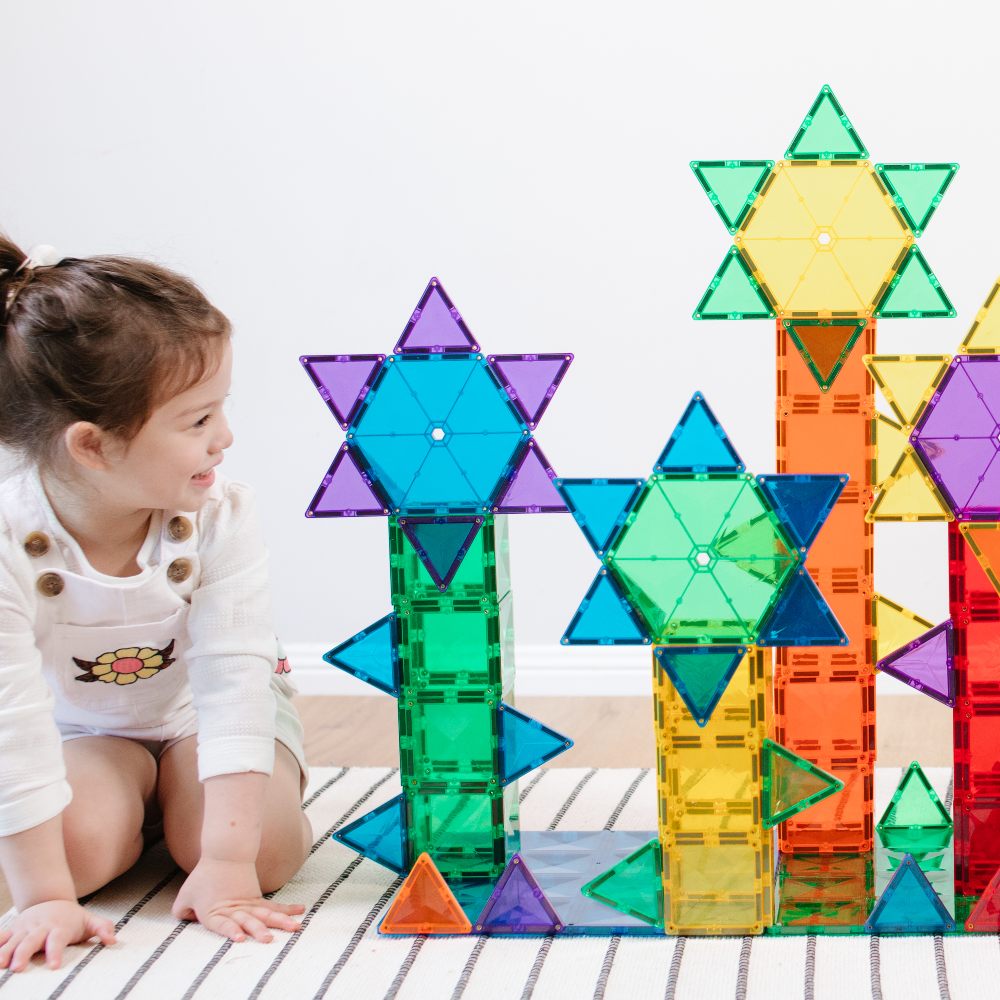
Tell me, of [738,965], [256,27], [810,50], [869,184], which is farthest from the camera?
[256,27]

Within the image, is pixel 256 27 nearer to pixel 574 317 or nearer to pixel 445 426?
pixel 574 317

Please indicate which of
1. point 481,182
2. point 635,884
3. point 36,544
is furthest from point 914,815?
point 481,182

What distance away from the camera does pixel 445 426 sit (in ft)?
3.30

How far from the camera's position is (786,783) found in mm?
969

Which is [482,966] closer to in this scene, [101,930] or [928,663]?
[101,930]

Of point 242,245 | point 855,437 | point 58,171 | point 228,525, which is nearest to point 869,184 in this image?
point 855,437

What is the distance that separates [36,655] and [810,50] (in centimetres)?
108

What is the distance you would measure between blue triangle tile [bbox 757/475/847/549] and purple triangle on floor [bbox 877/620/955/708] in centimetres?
14

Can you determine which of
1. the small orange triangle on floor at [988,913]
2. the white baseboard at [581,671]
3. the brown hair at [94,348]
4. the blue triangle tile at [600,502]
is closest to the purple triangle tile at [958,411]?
the blue triangle tile at [600,502]

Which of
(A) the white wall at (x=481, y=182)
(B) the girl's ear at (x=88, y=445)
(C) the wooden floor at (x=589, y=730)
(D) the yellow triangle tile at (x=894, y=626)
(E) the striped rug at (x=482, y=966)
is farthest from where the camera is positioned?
(A) the white wall at (x=481, y=182)

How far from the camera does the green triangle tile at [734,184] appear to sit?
1039mm

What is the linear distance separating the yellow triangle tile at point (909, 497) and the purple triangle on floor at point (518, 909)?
0.36 m

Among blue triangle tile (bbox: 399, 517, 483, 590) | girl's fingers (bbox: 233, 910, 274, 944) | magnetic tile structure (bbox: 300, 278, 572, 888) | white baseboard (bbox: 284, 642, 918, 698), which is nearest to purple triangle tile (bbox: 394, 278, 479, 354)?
magnetic tile structure (bbox: 300, 278, 572, 888)

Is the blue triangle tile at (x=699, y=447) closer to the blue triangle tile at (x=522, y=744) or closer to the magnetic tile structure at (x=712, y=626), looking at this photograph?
the magnetic tile structure at (x=712, y=626)
